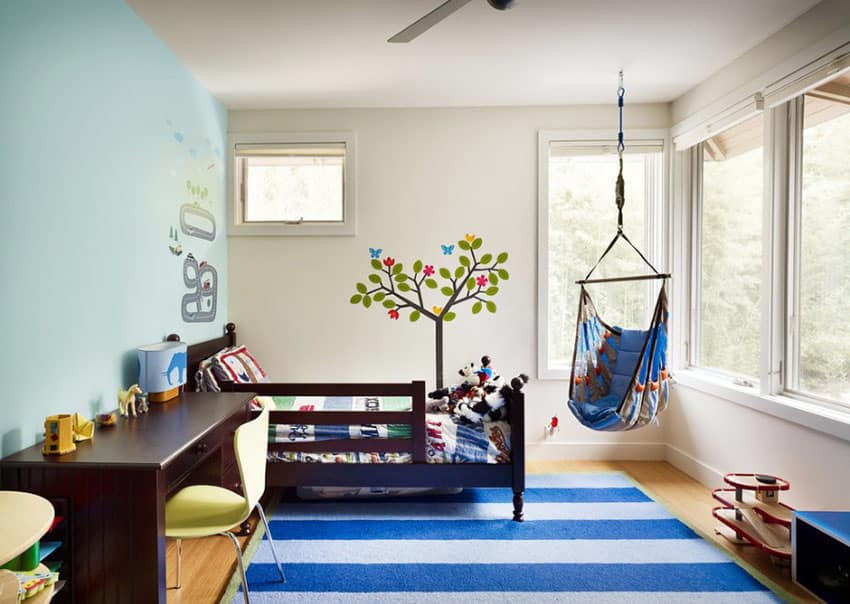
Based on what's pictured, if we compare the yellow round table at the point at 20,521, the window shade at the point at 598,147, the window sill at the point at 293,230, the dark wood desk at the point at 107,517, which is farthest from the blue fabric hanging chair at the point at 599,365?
the yellow round table at the point at 20,521

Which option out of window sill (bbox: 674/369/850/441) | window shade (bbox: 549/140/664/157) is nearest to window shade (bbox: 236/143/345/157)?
window shade (bbox: 549/140/664/157)

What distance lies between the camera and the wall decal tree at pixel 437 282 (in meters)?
3.58

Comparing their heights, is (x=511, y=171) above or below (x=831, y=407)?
above

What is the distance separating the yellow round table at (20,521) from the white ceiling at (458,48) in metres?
2.04

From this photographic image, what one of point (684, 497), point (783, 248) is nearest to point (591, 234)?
point (783, 248)

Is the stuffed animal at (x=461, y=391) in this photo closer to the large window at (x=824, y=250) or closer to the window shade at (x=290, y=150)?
the large window at (x=824, y=250)

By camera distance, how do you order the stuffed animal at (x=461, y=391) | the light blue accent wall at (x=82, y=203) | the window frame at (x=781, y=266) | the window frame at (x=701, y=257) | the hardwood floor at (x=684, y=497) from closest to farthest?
the light blue accent wall at (x=82, y=203) → the hardwood floor at (x=684, y=497) → the window frame at (x=781, y=266) → the window frame at (x=701, y=257) → the stuffed animal at (x=461, y=391)

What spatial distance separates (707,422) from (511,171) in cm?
205

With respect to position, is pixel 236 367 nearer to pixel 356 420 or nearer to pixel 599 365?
pixel 356 420

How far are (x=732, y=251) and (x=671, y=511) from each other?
1537 millimetres

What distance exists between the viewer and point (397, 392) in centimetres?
278

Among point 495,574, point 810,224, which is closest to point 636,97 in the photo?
point 810,224

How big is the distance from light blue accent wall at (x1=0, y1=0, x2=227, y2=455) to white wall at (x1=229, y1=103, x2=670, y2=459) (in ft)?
2.71

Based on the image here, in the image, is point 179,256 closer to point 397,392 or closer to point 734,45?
point 397,392
